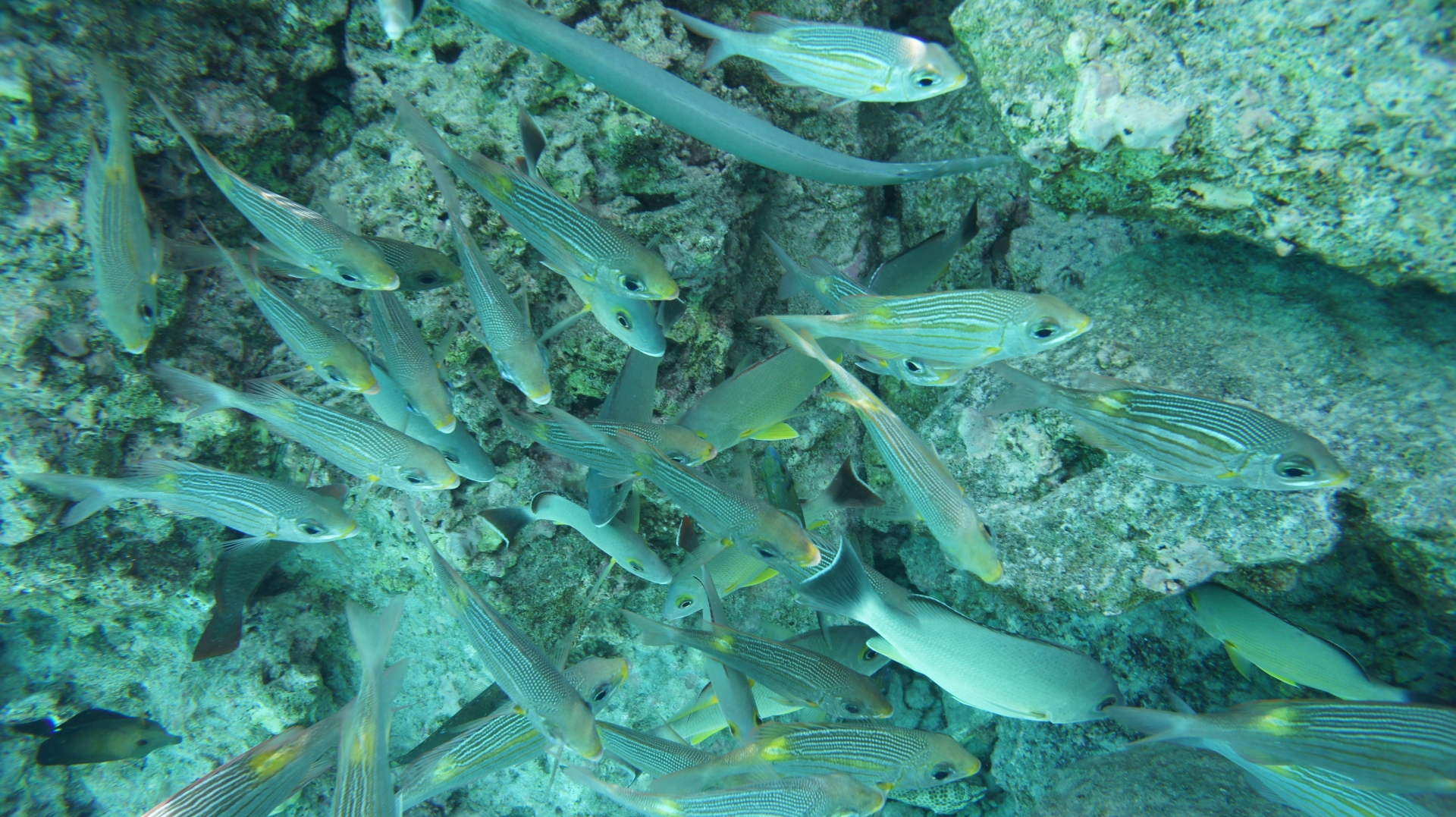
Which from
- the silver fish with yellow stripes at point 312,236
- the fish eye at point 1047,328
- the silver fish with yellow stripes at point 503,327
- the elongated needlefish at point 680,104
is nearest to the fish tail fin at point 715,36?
the elongated needlefish at point 680,104

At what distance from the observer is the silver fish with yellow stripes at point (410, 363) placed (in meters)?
2.33

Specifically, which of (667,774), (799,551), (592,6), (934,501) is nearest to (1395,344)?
(934,501)

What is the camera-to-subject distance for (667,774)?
97.3 inches

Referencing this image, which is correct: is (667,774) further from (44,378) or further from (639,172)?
(44,378)

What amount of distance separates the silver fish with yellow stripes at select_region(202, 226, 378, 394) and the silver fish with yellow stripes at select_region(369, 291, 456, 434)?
0.42 ft

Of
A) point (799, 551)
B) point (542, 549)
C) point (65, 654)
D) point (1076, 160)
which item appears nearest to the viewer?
point (799, 551)

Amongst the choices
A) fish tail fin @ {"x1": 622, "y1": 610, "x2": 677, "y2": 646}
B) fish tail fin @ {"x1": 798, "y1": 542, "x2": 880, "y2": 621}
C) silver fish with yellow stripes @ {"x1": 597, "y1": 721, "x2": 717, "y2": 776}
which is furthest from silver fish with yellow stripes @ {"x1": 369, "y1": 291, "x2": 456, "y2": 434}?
fish tail fin @ {"x1": 798, "y1": 542, "x2": 880, "y2": 621}

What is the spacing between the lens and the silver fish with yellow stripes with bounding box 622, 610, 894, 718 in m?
2.38

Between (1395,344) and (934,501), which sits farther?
(1395,344)

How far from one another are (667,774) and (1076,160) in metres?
3.17

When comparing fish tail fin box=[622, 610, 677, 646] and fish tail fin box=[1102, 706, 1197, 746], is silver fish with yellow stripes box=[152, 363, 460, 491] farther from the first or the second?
fish tail fin box=[1102, 706, 1197, 746]

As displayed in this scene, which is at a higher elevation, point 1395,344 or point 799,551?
point 1395,344

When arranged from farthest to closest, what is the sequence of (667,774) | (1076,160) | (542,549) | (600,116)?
(542,549) < (600,116) < (667,774) < (1076,160)

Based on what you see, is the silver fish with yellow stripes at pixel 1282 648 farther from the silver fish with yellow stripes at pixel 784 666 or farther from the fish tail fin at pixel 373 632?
the fish tail fin at pixel 373 632
